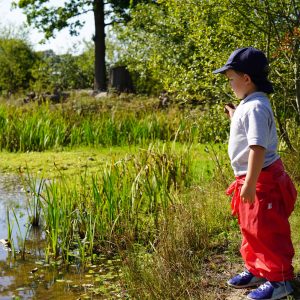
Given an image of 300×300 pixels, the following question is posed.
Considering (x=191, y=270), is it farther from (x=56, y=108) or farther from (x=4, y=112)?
(x=56, y=108)

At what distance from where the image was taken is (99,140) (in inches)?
446

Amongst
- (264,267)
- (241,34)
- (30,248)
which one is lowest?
(30,248)

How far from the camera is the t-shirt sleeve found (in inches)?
128

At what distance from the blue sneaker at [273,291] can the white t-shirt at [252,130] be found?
66 centimetres

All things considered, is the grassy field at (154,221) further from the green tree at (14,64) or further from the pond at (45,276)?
the green tree at (14,64)

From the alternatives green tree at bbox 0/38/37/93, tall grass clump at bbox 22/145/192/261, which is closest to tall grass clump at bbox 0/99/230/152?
tall grass clump at bbox 22/145/192/261

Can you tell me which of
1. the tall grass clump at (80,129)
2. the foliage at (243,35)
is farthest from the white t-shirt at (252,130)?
the tall grass clump at (80,129)

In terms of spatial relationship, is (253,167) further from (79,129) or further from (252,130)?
(79,129)

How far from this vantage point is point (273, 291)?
3.42 metres

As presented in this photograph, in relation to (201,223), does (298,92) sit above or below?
above

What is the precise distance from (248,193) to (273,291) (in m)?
0.61

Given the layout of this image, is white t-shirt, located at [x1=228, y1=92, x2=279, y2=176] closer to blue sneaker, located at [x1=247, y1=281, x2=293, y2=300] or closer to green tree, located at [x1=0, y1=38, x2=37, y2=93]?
blue sneaker, located at [x1=247, y1=281, x2=293, y2=300]

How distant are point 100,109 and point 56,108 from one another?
985mm

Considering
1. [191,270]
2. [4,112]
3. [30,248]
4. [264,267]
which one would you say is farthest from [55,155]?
[264,267]
